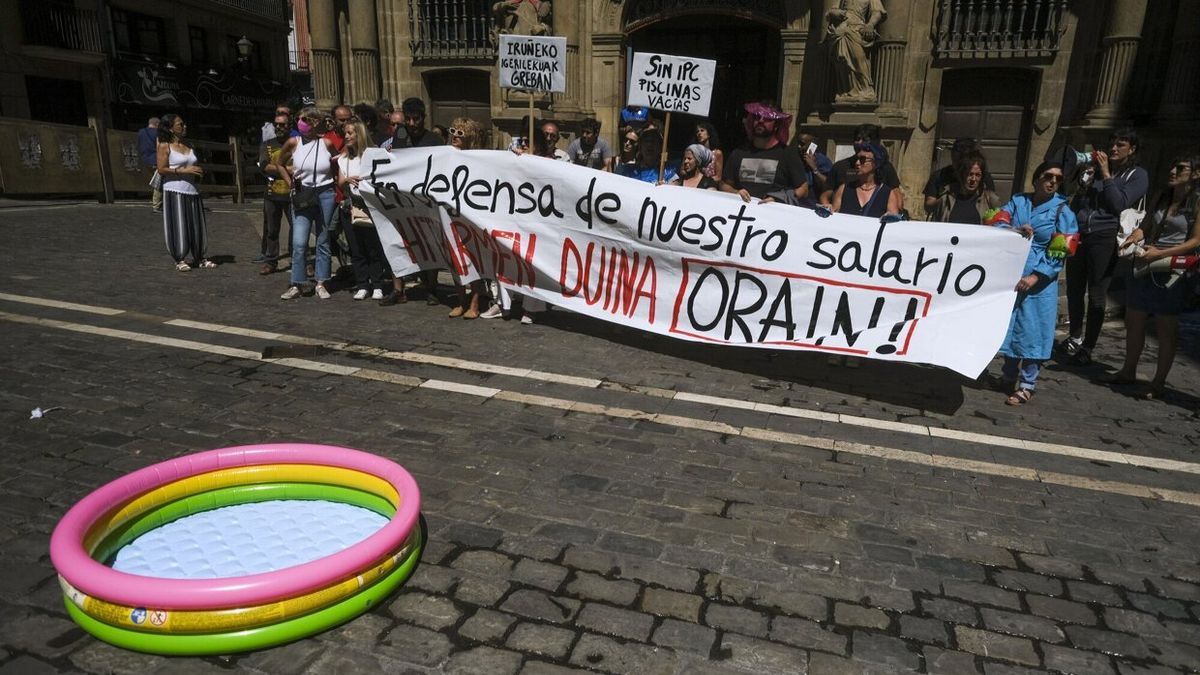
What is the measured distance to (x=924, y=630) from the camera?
3023 millimetres

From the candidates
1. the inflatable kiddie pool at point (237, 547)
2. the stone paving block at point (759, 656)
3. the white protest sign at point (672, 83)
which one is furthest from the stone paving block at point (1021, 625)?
the white protest sign at point (672, 83)

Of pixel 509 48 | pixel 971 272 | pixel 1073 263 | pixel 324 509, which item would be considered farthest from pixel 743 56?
pixel 324 509

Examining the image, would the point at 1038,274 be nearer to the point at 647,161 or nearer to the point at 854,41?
the point at 647,161

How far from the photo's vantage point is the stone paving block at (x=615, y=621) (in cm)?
294

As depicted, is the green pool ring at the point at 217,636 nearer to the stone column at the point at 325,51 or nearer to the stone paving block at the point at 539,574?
the stone paving block at the point at 539,574

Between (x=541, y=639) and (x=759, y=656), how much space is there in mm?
845

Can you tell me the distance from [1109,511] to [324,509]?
4249mm

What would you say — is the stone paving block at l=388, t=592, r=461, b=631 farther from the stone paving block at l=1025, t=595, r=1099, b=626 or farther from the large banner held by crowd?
the large banner held by crowd

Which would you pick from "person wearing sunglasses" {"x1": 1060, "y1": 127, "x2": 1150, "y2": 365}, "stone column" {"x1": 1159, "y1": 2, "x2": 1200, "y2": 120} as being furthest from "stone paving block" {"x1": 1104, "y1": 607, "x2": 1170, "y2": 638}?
"stone column" {"x1": 1159, "y1": 2, "x2": 1200, "y2": 120}

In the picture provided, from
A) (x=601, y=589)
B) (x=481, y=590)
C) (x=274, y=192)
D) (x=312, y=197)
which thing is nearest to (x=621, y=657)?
(x=601, y=589)

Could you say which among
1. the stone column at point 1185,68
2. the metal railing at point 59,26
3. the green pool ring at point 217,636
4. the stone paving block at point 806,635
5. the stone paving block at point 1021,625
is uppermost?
the metal railing at point 59,26

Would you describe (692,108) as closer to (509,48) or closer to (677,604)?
(509,48)

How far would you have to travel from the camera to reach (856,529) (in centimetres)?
379

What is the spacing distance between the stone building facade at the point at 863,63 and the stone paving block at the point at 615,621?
12967 mm
